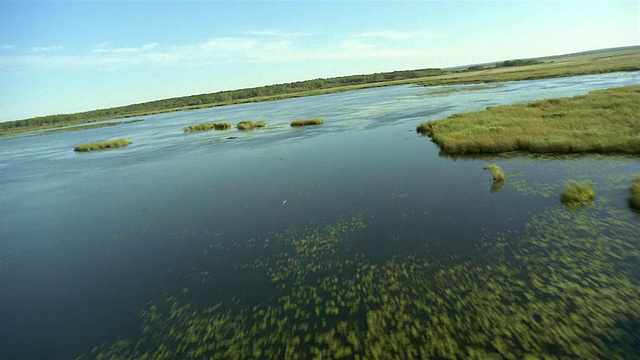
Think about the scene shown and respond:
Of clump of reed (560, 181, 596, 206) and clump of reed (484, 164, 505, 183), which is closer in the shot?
clump of reed (560, 181, 596, 206)

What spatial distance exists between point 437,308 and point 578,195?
41.5 ft

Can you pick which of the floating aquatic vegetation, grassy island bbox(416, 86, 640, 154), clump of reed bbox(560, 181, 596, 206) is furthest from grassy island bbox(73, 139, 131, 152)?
clump of reed bbox(560, 181, 596, 206)

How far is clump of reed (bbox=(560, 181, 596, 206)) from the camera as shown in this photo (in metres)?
18.0

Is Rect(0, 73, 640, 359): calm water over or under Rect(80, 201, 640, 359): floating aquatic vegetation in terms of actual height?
over

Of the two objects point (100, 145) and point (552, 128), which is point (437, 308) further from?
point (100, 145)

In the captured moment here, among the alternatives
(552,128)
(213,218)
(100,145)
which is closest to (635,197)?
(552,128)

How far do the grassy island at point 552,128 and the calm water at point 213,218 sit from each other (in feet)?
6.97

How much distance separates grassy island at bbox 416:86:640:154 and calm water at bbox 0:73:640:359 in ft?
6.97

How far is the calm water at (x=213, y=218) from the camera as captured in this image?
14211 mm

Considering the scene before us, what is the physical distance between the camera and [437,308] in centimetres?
1123

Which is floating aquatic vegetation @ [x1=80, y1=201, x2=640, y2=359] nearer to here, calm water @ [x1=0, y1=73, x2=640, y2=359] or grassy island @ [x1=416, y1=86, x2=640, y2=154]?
calm water @ [x1=0, y1=73, x2=640, y2=359]

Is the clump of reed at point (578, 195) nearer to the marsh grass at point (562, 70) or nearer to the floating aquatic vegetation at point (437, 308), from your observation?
the floating aquatic vegetation at point (437, 308)

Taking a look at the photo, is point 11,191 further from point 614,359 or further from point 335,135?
point 614,359

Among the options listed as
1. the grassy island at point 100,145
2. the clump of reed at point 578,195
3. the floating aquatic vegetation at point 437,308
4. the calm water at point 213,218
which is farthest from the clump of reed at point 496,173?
the grassy island at point 100,145
